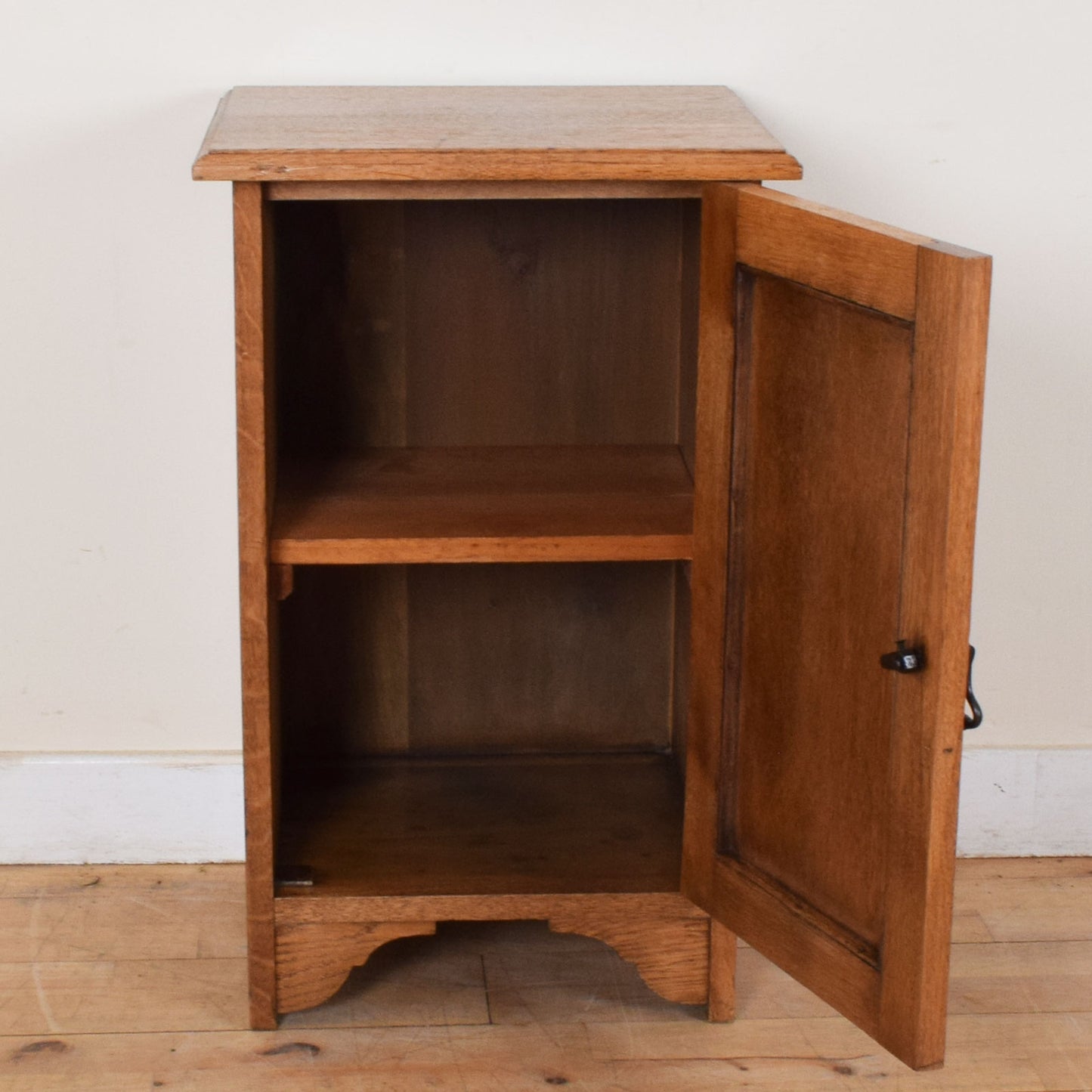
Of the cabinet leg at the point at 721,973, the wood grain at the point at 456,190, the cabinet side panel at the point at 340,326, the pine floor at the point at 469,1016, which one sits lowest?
the pine floor at the point at 469,1016

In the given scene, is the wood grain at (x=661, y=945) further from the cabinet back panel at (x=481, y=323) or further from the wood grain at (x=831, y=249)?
the wood grain at (x=831, y=249)

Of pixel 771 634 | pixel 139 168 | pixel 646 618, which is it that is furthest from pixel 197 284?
pixel 771 634

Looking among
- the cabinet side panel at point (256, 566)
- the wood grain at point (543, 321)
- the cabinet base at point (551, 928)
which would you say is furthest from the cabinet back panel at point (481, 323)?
the cabinet base at point (551, 928)

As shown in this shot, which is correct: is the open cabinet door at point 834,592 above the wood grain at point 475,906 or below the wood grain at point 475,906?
above

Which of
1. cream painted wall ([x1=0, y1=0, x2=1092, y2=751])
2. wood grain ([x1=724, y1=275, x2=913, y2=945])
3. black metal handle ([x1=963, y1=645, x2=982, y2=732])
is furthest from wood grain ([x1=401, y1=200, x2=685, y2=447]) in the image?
black metal handle ([x1=963, y1=645, x2=982, y2=732])

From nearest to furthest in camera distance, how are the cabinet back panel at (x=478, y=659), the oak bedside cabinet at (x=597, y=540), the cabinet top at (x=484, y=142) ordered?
the oak bedside cabinet at (x=597, y=540)
the cabinet top at (x=484, y=142)
the cabinet back panel at (x=478, y=659)

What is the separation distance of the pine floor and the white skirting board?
80 mm

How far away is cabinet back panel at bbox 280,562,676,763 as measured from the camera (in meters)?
2.05

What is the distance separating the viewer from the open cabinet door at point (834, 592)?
126 centimetres

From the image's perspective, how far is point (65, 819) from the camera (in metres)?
2.12

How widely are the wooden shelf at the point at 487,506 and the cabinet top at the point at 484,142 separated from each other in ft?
1.15

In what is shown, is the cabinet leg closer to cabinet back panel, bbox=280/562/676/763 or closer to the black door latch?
cabinet back panel, bbox=280/562/676/763

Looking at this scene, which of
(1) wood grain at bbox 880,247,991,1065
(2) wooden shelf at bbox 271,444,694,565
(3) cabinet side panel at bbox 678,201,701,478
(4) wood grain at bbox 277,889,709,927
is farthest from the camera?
(3) cabinet side panel at bbox 678,201,701,478

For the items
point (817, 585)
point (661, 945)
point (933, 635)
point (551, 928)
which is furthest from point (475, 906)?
point (933, 635)
